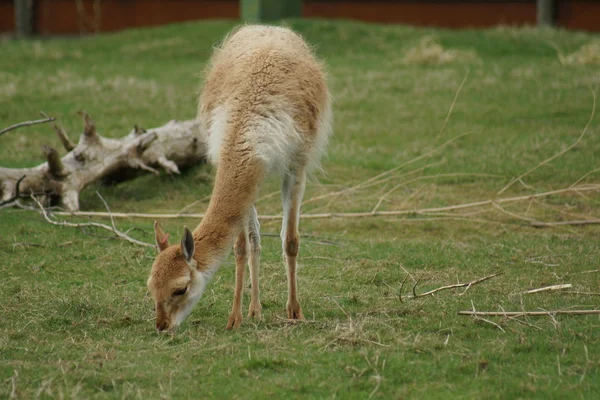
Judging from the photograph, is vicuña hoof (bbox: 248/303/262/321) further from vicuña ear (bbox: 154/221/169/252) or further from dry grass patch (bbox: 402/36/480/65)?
dry grass patch (bbox: 402/36/480/65)

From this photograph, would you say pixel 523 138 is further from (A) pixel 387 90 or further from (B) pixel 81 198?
(B) pixel 81 198

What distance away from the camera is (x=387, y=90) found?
1485 cm

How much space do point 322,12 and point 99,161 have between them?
1464 centimetres

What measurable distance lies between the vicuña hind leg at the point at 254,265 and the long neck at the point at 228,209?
0.60 meters

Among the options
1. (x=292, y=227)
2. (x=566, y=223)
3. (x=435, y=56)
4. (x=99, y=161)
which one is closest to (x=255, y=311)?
(x=292, y=227)

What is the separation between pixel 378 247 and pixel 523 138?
15.1 ft

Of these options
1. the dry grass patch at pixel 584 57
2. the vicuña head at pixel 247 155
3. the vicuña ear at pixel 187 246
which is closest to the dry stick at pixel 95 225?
the vicuña head at pixel 247 155

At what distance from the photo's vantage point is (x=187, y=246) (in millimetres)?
5488

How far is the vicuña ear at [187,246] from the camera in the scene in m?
5.42

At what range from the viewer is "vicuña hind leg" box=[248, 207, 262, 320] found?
6352mm

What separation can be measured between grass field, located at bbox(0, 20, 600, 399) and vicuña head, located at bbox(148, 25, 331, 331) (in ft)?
1.09

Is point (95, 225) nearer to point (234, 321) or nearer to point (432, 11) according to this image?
point (234, 321)

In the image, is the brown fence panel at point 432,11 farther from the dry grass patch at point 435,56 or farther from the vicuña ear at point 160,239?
the vicuña ear at point 160,239

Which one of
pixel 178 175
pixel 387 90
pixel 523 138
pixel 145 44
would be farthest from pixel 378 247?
pixel 145 44
